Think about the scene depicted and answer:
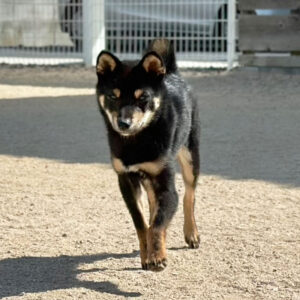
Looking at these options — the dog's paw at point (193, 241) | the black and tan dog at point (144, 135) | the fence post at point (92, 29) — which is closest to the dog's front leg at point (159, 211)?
the black and tan dog at point (144, 135)

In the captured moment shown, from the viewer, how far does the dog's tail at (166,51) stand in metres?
5.17

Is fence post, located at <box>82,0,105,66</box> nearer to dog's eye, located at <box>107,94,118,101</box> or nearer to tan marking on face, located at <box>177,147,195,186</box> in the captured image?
tan marking on face, located at <box>177,147,195,186</box>

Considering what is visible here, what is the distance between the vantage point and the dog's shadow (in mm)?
4336

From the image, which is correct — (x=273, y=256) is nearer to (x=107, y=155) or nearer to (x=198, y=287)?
(x=198, y=287)

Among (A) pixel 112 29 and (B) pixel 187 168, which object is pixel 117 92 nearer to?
(B) pixel 187 168

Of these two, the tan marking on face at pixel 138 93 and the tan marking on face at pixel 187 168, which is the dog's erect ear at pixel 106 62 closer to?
the tan marking on face at pixel 138 93

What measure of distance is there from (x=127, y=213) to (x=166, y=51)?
1.16m

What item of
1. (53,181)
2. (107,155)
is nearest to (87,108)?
(107,155)

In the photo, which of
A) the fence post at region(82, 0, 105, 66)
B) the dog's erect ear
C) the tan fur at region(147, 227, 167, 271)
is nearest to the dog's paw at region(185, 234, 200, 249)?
the tan fur at region(147, 227, 167, 271)

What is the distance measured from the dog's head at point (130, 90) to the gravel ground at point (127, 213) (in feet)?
2.48

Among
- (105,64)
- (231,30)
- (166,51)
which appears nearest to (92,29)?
(231,30)

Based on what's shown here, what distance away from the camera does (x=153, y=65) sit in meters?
4.57

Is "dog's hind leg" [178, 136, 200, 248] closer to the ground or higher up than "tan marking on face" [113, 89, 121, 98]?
closer to the ground

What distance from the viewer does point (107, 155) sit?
307 inches
